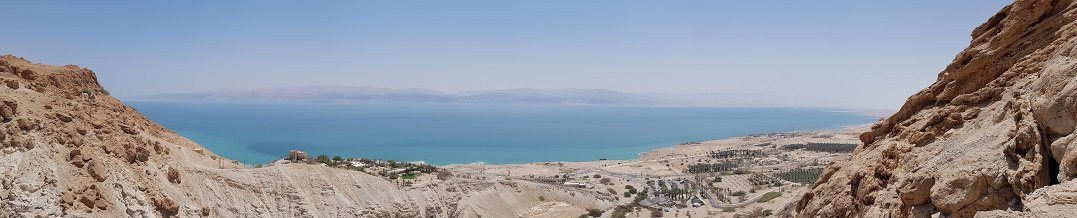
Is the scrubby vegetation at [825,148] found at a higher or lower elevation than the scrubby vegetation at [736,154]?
higher

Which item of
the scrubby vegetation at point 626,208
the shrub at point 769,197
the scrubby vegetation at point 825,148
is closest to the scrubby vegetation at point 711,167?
the scrubby vegetation at point 825,148

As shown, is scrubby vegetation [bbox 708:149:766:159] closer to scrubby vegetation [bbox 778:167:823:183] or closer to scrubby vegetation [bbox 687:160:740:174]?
scrubby vegetation [bbox 687:160:740:174]

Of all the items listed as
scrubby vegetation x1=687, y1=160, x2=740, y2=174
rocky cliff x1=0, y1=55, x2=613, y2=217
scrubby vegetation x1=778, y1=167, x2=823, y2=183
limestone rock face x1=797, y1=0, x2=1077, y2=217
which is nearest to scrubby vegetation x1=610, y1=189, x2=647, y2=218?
rocky cliff x1=0, y1=55, x2=613, y2=217

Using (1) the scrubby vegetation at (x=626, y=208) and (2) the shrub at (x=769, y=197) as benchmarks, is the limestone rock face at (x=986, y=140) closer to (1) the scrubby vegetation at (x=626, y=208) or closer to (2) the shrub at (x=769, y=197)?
(1) the scrubby vegetation at (x=626, y=208)

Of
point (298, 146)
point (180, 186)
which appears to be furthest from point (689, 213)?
point (298, 146)

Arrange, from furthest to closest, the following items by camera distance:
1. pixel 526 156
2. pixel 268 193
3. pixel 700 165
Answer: pixel 526 156 < pixel 700 165 < pixel 268 193

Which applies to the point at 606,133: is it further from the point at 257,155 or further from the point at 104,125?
the point at 104,125
